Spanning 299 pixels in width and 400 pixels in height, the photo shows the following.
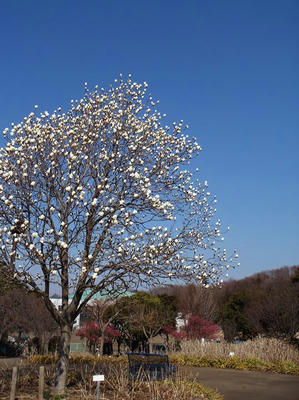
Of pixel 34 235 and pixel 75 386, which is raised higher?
pixel 34 235

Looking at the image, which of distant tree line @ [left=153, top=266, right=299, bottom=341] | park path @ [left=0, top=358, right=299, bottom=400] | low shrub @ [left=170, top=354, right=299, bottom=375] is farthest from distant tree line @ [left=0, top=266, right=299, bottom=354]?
park path @ [left=0, top=358, right=299, bottom=400]

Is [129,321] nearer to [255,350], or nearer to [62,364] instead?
[255,350]

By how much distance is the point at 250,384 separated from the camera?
11961mm

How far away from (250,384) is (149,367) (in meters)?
3.83

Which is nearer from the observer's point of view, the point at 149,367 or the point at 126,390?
the point at 126,390

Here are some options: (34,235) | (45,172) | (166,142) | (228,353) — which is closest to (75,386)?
(34,235)

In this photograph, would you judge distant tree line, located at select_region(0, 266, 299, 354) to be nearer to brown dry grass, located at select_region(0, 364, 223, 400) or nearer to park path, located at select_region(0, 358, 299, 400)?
park path, located at select_region(0, 358, 299, 400)

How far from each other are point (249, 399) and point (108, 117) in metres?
7.46

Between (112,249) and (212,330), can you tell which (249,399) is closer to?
(112,249)

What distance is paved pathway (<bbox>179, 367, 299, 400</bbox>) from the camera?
10016 millimetres

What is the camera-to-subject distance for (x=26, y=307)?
22.5 metres

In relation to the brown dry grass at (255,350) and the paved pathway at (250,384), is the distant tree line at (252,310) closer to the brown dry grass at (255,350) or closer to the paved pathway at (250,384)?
the brown dry grass at (255,350)

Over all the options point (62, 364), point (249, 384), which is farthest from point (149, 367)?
point (249, 384)

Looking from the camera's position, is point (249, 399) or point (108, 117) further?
point (108, 117)
